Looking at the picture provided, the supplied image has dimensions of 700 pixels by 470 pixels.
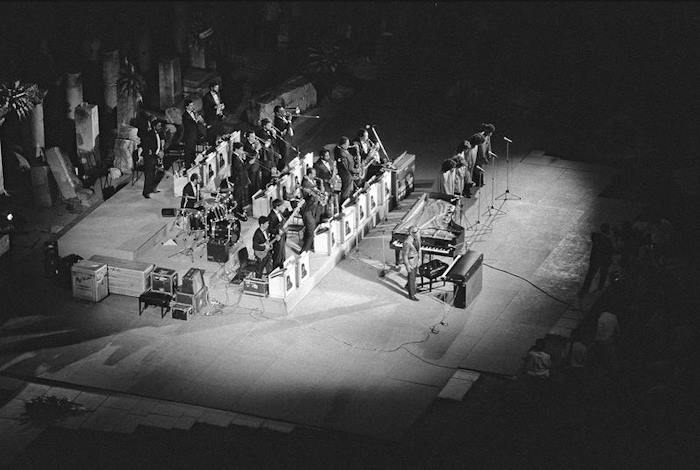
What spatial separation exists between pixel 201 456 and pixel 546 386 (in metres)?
6.36

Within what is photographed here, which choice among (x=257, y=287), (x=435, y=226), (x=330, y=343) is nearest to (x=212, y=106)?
(x=435, y=226)

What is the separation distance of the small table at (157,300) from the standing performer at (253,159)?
5.54 m

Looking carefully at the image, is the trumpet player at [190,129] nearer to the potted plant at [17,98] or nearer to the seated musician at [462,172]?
the potted plant at [17,98]

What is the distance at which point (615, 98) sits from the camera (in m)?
46.9

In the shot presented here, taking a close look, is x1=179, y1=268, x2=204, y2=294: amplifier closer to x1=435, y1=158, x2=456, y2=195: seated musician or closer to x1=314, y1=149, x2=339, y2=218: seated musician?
x1=314, y1=149, x2=339, y2=218: seated musician

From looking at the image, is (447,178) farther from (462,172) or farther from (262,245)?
(262,245)

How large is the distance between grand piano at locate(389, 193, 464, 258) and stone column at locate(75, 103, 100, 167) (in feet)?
29.3

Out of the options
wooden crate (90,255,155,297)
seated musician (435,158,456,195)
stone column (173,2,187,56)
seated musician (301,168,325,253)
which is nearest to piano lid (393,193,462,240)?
seated musician (435,158,456,195)

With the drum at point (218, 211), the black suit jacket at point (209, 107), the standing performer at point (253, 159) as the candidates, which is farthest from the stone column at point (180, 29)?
the drum at point (218, 211)

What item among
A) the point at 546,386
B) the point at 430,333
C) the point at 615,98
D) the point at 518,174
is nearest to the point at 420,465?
the point at 546,386

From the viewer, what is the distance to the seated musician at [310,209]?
35812 mm

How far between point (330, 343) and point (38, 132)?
39.5ft

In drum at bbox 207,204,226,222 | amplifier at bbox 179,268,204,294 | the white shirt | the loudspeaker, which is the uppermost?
the white shirt

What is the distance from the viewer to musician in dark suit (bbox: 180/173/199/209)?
37500 mm
